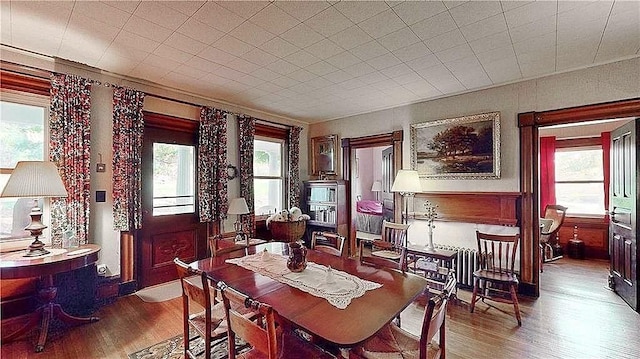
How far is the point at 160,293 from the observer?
3.57 metres

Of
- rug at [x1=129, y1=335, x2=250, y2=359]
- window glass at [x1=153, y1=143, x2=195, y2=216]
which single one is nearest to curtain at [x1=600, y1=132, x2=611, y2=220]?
rug at [x1=129, y1=335, x2=250, y2=359]

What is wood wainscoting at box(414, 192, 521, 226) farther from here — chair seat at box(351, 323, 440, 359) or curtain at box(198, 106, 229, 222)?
curtain at box(198, 106, 229, 222)

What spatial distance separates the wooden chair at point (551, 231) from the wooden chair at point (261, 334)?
5.04 m

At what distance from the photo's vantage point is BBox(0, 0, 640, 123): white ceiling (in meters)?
2.12

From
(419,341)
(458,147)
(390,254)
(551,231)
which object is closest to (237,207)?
(390,254)

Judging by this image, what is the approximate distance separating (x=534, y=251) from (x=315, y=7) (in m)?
3.67

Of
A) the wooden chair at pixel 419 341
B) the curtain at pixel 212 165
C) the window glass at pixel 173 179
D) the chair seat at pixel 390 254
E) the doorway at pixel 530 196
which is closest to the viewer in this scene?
the wooden chair at pixel 419 341

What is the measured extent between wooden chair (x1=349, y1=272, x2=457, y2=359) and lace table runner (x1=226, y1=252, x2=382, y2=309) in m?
0.26

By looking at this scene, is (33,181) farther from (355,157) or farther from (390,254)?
(355,157)

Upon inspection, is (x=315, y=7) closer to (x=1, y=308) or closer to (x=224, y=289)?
(x=224, y=289)

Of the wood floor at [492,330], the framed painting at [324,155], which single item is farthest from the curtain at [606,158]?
the framed painting at [324,155]

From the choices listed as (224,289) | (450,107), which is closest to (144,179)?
(224,289)

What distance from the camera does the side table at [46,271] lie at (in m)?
2.31

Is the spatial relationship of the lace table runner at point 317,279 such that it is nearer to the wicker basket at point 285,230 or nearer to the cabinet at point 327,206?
the wicker basket at point 285,230
